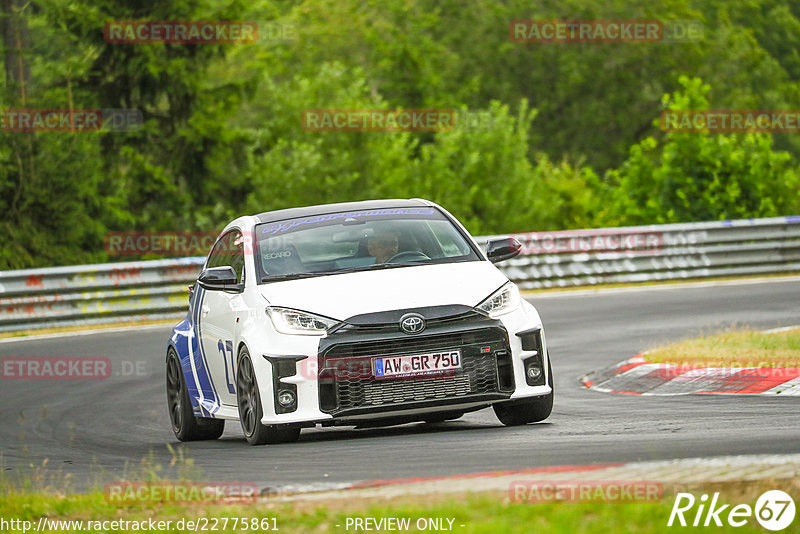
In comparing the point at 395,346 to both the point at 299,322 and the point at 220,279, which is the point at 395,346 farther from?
the point at 220,279

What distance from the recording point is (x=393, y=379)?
8.88 metres

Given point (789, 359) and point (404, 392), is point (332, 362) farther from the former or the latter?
point (789, 359)

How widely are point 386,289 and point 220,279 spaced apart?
1336mm

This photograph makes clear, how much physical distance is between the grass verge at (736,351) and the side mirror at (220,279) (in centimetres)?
460

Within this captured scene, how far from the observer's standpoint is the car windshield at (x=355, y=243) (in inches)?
387

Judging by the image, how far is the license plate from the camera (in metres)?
8.86

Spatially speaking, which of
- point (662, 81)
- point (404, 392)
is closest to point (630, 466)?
point (404, 392)

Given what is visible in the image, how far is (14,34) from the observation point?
34938 millimetres

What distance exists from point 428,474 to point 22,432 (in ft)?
19.1

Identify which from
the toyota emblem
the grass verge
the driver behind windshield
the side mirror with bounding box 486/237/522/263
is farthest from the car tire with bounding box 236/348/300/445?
the grass verge

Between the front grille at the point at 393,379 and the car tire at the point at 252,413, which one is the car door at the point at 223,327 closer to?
the car tire at the point at 252,413

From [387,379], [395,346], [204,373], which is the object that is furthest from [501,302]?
[204,373]

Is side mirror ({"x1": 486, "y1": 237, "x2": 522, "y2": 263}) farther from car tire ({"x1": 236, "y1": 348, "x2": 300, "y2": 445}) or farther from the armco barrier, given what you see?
the armco barrier

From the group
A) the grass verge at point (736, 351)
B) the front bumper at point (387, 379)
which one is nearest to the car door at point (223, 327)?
the front bumper at point (387, 379)
